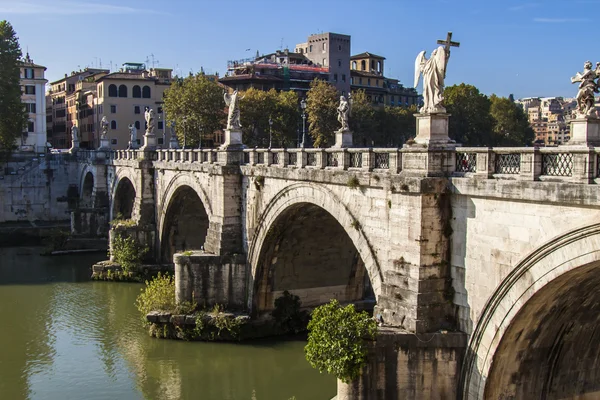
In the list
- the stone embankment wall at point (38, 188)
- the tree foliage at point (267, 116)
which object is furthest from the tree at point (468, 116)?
the stone embankment wall at point (38, 188)

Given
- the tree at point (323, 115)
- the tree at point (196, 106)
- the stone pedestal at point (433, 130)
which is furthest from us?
the tree at point (196, 106)

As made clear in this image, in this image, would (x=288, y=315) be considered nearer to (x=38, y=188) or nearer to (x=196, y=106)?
(x=196, y=106)

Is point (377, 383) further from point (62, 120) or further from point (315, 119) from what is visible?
point (62, 120)

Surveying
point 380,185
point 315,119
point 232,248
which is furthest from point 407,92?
point 380,185

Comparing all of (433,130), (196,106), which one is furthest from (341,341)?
(196,106)

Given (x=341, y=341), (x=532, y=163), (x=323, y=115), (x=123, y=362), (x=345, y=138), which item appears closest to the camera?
(x=532, y=163)

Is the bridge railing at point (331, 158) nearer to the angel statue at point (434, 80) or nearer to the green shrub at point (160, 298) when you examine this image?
the angel statue at point (434, 80)

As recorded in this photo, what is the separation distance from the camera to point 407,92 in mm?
103812

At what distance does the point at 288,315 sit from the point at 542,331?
13.6m

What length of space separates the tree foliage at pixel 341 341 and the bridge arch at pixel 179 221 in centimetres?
2085

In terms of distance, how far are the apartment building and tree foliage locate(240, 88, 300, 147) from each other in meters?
25.1

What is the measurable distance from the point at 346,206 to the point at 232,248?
8.84 m

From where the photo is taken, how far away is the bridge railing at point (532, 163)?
1179cm

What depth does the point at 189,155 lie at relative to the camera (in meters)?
33.4
